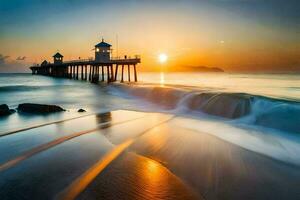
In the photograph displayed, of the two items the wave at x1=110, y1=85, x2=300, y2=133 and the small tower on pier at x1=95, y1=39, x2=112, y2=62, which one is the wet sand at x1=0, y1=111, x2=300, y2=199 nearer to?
the wave at x1=110, y1=85, x2=300, y2=133

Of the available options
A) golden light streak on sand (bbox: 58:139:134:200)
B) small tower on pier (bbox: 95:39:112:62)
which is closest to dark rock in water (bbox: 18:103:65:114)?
golden light streak on sand (bbox: 58:139:134:200)

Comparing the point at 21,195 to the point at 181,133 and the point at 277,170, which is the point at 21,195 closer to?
the point at 277,170

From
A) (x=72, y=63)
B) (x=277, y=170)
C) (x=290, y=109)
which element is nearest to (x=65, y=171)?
(x=277, y=170)

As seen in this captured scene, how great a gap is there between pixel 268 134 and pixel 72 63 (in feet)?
177

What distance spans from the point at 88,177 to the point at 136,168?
1.13m

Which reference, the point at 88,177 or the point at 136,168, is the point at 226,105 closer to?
the point at 136,168

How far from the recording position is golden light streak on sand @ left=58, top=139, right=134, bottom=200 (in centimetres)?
449

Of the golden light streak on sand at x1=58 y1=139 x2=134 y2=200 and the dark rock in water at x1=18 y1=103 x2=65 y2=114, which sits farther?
the dark rock in water at x1=18 y1=103 x2=65 y2=114

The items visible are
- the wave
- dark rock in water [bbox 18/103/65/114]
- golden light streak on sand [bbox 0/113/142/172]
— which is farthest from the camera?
dark rock in water [bbox 18/103/65/114]

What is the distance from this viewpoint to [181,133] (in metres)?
9.66

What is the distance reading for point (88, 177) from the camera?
5.25 meters

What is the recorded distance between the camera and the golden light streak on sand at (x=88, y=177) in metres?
4.49

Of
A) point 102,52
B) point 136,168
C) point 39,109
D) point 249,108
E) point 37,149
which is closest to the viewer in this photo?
point 136,168

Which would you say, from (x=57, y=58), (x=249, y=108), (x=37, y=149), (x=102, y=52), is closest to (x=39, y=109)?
(x=37, y=149)
